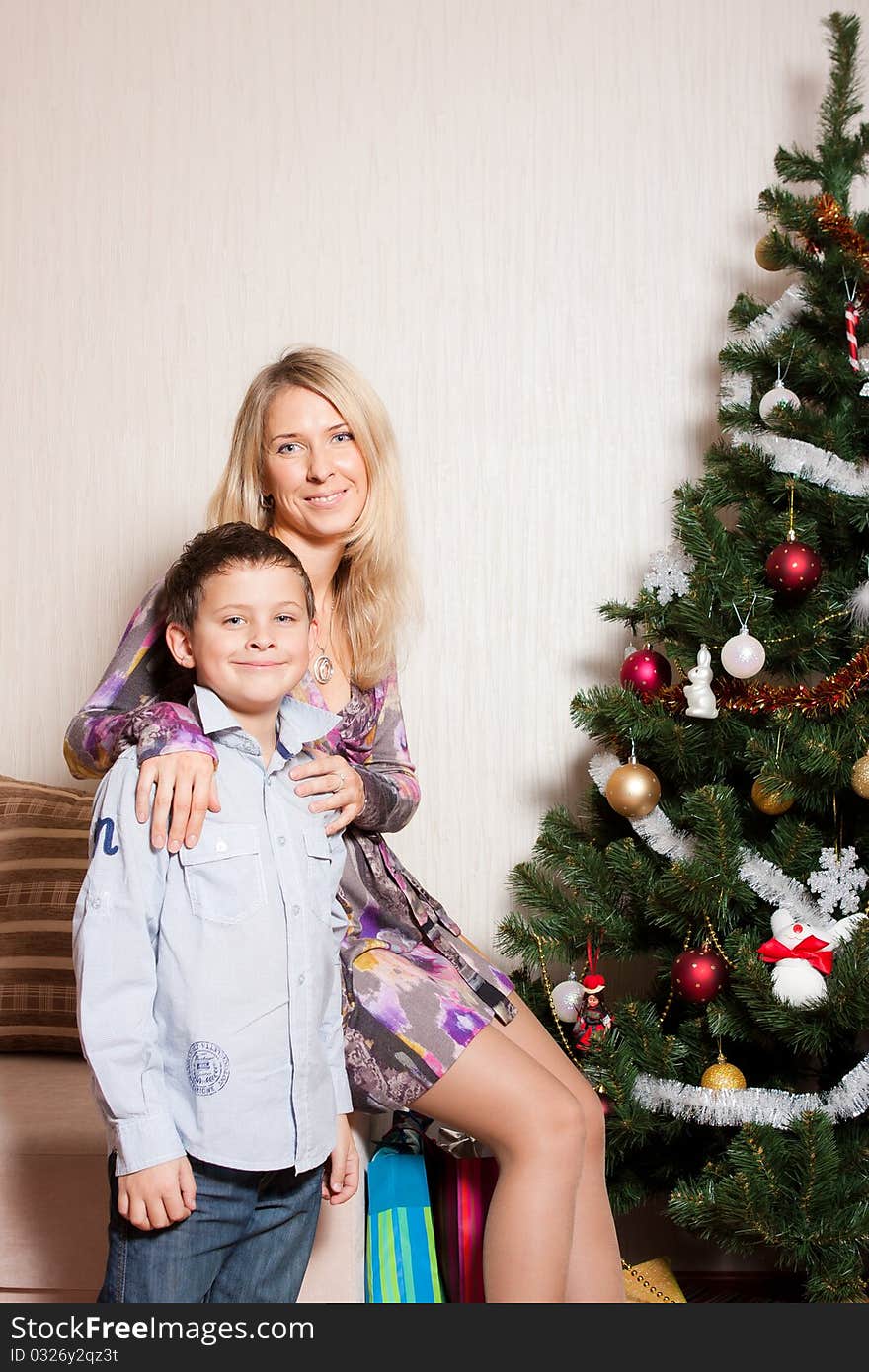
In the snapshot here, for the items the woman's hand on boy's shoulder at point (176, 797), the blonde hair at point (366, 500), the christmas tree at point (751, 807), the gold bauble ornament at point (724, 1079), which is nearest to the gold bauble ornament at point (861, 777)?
the christmas tree at point (751, 807)

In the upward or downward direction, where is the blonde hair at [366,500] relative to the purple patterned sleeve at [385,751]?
upward

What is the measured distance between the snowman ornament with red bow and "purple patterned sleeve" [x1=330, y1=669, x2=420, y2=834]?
55 centimetres

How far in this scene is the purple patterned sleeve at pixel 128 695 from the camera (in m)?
1.42

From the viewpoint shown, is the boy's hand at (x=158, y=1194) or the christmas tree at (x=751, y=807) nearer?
the boy's hand at (x=158, y=1194)

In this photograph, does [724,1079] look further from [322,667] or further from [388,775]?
[322,667]

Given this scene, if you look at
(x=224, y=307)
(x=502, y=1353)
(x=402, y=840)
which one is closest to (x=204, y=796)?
(x=502, y=1353)

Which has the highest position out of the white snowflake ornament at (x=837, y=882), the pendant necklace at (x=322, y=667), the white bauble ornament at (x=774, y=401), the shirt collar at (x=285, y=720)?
the white bauble ornament at (x=774, y=401)

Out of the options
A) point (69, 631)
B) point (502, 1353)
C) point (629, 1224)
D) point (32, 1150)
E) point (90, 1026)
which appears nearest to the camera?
point (90, 1026)

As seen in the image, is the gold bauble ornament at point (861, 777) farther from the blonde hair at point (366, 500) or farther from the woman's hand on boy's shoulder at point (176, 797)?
the woman's hand on boy's shoulder at point (176, 797)

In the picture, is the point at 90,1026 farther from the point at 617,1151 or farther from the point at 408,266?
the point at 408,266

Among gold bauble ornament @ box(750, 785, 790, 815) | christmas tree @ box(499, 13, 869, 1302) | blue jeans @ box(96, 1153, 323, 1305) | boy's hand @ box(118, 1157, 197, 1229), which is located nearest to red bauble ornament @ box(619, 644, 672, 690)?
christmas tree @ box(499, 13, 869, 1302)

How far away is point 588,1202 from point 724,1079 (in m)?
0.33

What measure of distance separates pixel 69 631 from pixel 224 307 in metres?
0.72

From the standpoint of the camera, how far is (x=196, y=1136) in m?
1.17
